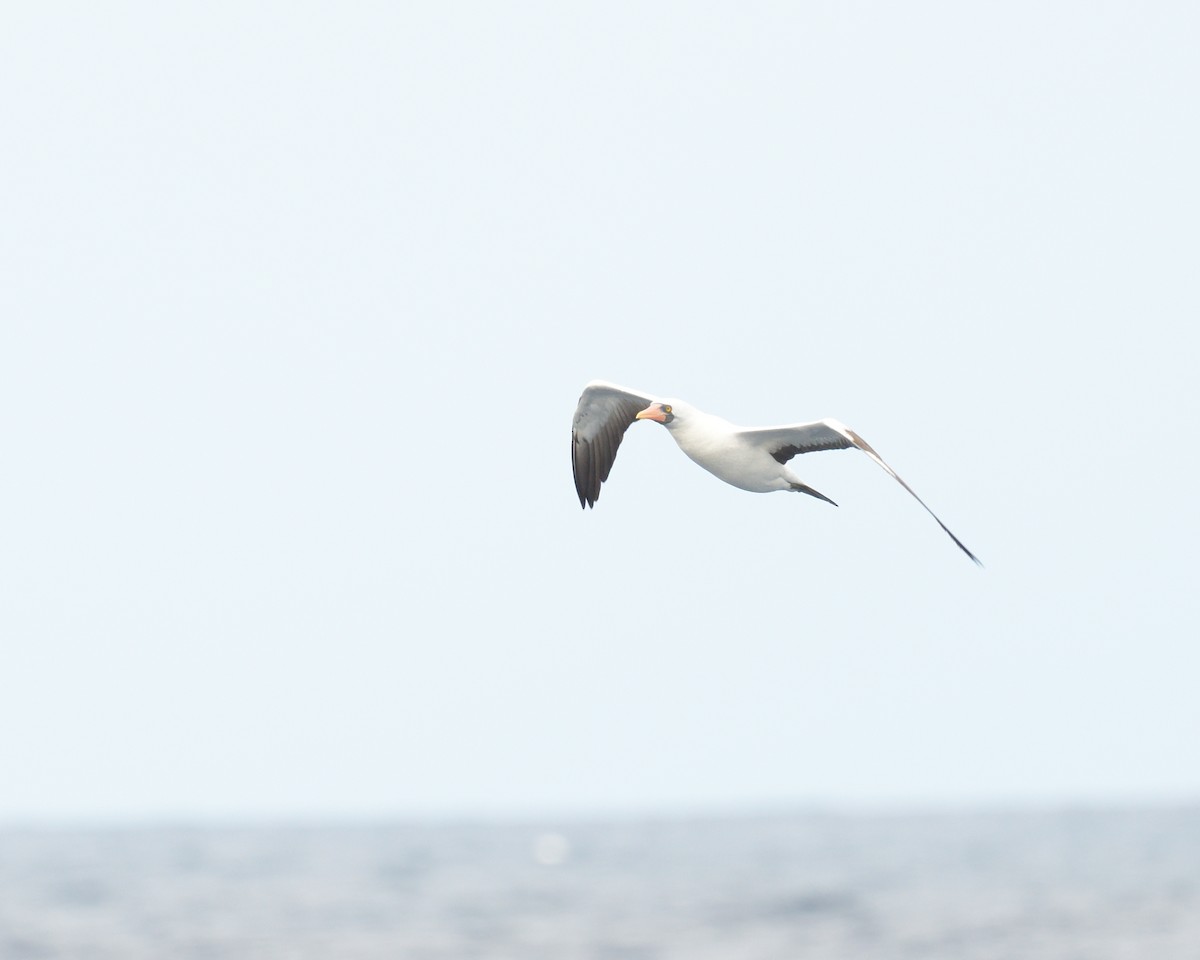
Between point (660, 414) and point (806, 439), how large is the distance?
5.08 feet

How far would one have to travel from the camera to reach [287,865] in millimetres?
92188

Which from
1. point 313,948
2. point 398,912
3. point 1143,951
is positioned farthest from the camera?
point 398,912

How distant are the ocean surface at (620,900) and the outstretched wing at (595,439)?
3109 cm

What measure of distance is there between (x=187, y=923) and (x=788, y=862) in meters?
45.8

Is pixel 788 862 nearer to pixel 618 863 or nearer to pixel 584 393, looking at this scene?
pixel 618 863

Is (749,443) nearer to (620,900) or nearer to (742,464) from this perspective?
(742,464)

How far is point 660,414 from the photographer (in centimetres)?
1605

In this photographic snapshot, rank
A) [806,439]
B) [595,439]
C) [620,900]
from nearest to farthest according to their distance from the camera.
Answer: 1. [806,439]
2. [595,439]
3. [620,900]

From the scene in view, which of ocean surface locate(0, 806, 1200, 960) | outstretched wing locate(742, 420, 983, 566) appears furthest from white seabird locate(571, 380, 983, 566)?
ocean surface locate(0, 806, 1200, 960)

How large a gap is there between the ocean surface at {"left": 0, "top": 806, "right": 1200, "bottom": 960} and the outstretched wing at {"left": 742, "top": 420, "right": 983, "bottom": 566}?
3265 cm

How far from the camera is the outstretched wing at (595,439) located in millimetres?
17875

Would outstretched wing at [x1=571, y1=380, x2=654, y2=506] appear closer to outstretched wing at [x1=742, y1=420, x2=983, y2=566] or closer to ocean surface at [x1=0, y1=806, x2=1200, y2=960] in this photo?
outstretched wing at [x1=742, y1=420, x2=983, y2=566]

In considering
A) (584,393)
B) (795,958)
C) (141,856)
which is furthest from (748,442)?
(141,856)

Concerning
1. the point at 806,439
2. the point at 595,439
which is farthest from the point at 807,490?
the point at 595,439
